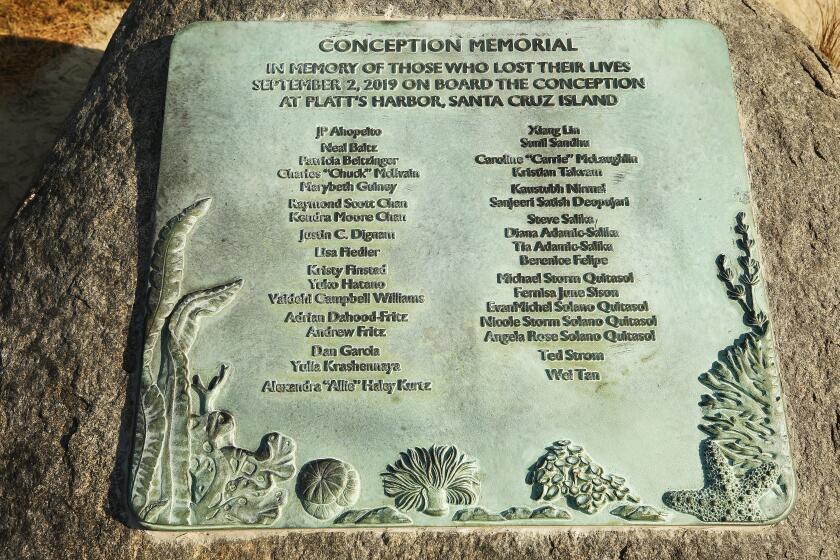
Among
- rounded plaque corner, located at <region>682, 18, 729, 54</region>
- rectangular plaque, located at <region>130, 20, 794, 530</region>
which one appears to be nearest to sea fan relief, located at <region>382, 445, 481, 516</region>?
rectangular plaque, located at <region>130, 20, 794, 530</region>

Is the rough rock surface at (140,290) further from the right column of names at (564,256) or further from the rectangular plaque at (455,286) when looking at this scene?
the right column of names at (564,256)

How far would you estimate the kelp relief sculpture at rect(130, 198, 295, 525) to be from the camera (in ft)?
9.32

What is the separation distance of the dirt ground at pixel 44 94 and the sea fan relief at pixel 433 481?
3922mm

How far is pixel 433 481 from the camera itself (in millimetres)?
2861

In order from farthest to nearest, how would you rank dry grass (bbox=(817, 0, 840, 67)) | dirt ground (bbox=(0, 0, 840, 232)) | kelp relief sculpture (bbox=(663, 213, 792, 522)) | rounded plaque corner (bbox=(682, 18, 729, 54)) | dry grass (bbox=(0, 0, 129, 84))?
dry grass (bbox=(0, 0, 129, 84))
dirt ground (bbox=(0, 0, 840, 232))
dry grass (bbox=(817, 0, 840, 67))
rounded plaque corner (bbox=(682, 18, 729, 54))
kelp relief sculpture (bbox=(663, 213, 792, 522))

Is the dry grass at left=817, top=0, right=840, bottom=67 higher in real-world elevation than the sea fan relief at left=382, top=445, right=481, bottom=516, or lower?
higher

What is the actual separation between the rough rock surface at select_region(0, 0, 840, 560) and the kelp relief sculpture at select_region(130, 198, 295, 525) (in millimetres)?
157

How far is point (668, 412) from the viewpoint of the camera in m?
2.96

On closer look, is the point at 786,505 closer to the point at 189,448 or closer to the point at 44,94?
the point at 189,448

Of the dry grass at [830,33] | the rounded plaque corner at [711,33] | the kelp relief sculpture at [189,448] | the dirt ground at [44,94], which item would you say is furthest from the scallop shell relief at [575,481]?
the dirt ground at [44,94]

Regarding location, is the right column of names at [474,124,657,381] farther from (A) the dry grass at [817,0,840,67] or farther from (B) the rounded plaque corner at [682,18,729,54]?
(A) the dry grass at [817,0,840,67]

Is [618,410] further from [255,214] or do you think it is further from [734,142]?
Result: [255,214]

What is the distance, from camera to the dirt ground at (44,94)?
5250mm

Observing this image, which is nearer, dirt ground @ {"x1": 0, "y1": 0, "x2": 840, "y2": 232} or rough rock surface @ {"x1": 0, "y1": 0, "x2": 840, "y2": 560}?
rough rock surface @ {"x1": 0, "y1": 0, "x2": 840, "y2": 560}
